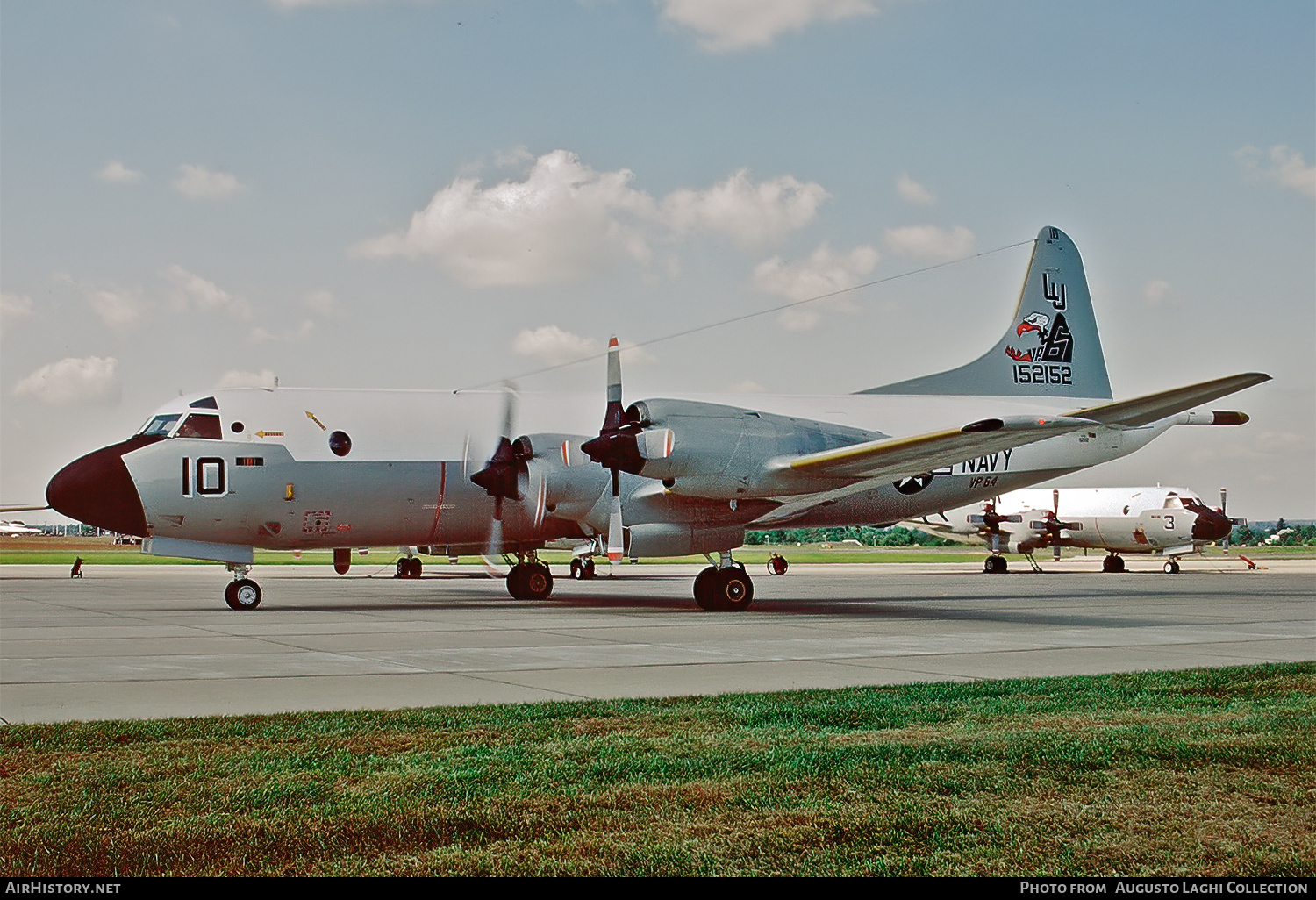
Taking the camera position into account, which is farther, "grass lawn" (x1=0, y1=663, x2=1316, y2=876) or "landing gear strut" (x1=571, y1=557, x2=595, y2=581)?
"landing gear strut" (x1=571, y1=557, x2=595, y2=581)

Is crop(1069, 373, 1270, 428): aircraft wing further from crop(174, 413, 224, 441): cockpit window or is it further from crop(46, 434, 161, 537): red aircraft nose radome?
crop(46, 434, 161, 537): red aircraft nose radome

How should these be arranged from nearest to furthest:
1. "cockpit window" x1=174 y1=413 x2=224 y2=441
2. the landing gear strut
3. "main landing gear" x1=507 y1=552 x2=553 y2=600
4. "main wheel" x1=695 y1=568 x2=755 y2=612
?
1. "cockpit window" x1=174 y1=413 x2=224 y2=441
2. "main wheel" x1=695 y1=568 x2=755 y2=612
3. "main landing gear" x1=507 y1=552 x2=553 y2=600
4. the landing gear strut

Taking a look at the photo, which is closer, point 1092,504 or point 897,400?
point 897,400

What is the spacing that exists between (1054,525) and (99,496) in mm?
42039

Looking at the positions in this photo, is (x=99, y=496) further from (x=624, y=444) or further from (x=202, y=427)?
(x=624, y=444)

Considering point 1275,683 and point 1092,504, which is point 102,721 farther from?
point 1092,504

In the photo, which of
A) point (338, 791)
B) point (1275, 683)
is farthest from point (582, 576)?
point (338, 791)

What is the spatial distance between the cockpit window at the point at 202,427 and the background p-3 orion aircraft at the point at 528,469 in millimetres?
35

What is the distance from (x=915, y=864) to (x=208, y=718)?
17.4 ft

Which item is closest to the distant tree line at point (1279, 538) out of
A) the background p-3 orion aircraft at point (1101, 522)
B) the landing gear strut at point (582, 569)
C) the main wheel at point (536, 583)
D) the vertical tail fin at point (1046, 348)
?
the background p-3 orion aircraft at point (1101, 522)

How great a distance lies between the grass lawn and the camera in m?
4.70

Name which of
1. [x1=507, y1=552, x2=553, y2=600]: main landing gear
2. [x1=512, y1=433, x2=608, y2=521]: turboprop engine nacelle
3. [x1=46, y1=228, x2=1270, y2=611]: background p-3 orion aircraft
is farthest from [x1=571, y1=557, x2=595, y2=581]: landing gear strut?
[x1=512, y1=433, x2=608, y2=521]: turboprop engine nacelle

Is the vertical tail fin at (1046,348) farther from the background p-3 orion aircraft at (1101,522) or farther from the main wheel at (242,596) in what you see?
the background p-3 orion aircraft at (1101,522)
